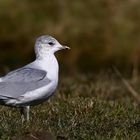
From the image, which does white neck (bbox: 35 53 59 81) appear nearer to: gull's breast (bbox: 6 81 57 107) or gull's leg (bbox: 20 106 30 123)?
gull's breast (bbox: 6 81 57 107)

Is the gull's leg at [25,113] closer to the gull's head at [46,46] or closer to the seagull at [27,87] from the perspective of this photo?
the seagull at [27,87]

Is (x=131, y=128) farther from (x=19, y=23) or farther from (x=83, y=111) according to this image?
(x=19, y=23)

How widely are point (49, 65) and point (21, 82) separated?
0.45 m

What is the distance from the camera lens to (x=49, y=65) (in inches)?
317

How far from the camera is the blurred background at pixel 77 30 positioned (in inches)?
672

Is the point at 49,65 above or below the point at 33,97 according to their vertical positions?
above

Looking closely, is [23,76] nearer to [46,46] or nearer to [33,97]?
[33,97]

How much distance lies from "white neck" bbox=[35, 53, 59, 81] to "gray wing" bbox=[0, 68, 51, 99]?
0.12 metres

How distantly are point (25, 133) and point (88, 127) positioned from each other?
77 cm

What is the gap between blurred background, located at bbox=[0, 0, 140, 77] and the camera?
1708 centimetres

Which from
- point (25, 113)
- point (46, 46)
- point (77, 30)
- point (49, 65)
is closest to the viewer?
point (25, 113)

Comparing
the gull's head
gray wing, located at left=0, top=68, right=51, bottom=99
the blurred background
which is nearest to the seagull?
gray wing, located at left=0, top=68, right=51, bottom=99

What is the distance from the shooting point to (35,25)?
17688 millimetres

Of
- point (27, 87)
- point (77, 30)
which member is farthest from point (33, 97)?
point (77, 30)
